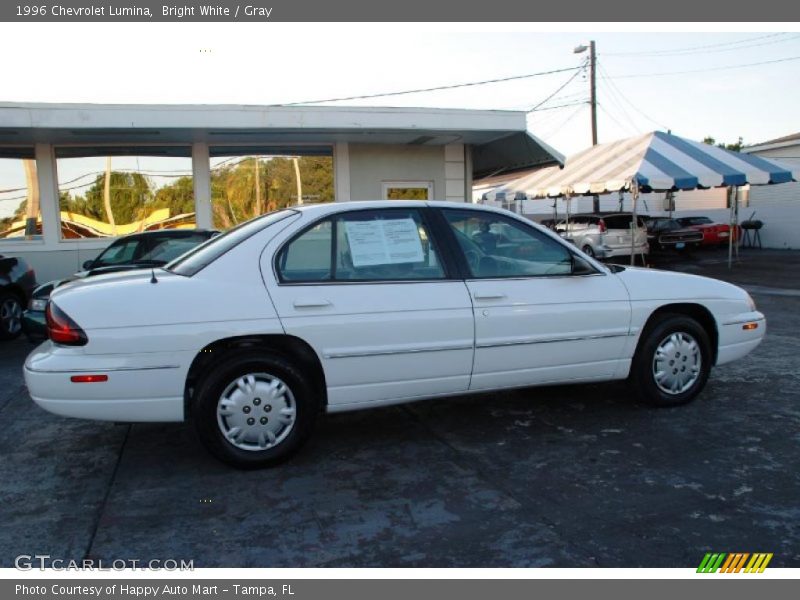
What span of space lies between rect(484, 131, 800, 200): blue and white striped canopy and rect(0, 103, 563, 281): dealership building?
2737 millimetres

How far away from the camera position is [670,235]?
22.6 m

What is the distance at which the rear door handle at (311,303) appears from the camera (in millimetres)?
4027

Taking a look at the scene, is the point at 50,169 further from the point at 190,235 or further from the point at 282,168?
the point at 190,235

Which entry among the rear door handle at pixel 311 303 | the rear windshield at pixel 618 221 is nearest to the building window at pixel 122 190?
the rear door handle at pixel 311 303

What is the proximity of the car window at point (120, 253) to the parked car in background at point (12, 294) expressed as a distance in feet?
3.75

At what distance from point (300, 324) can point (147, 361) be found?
2.84 ft

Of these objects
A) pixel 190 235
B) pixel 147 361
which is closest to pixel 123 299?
pixel 147 361

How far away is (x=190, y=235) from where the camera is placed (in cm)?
912

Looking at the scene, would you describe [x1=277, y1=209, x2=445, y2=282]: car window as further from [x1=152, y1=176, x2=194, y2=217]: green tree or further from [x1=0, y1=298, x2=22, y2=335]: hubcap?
[x1=152, y1=176, x2=194, y2=217]: green tree

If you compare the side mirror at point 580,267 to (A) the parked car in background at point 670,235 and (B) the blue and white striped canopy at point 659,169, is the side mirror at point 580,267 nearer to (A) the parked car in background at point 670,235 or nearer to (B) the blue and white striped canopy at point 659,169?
(B) the blue and white striped canopy at point 659,169

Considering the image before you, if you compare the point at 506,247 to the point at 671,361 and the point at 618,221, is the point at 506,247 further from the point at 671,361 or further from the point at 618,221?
the point at 618,221

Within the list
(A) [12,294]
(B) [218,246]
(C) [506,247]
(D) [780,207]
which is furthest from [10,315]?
(D) [780,207]

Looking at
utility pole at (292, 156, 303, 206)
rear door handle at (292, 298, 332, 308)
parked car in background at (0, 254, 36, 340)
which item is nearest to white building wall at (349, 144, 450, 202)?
utility pole at (292, 156, 303, 206)

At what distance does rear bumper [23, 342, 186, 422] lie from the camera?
3746mm
